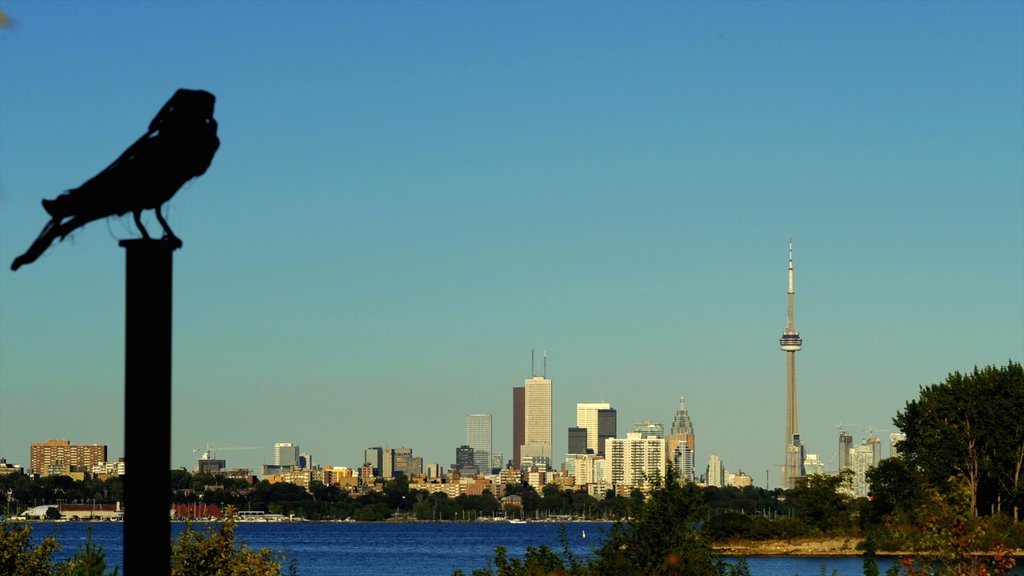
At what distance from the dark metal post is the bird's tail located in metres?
0.36

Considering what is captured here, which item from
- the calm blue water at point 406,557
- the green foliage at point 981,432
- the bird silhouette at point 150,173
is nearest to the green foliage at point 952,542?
the bird silhouette at point 150,173

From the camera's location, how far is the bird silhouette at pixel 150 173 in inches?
272

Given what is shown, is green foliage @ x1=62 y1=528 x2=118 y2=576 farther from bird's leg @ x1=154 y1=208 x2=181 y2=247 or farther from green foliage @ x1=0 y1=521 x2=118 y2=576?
bird's leg @ x1=154 y1=208 x2=181 y2=247

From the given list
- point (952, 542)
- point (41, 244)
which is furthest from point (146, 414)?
point (952, 542)

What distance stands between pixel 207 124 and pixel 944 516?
1654 centimetres

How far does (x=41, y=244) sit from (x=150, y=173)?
25.0 inches

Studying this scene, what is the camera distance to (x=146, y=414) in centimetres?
676

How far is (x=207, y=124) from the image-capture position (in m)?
7.41

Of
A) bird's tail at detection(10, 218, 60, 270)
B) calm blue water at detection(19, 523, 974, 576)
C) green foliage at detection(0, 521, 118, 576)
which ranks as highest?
bird's tail at detection(10, 218, 60, 270)

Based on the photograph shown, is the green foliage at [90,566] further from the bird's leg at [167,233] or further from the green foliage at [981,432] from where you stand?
the green foliage at [981,432]

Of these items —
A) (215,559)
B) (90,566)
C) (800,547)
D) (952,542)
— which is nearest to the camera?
(952,542)

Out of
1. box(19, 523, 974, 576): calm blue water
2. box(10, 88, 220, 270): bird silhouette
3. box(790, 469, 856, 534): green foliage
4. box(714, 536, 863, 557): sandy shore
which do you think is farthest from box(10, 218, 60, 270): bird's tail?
box(790, 469, 856, 534): green foliage

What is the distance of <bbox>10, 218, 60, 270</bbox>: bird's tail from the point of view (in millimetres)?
6746

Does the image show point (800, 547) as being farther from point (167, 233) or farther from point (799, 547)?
point (167, 233)
